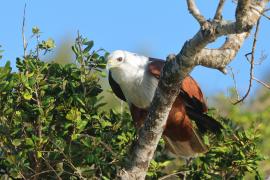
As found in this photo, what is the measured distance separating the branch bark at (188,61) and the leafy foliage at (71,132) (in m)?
0.49

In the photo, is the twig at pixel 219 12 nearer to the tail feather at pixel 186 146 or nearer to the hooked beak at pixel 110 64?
the hooked beak at pixel 110 64

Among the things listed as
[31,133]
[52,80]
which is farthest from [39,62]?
[31,133]

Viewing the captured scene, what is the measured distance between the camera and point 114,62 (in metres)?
6.89

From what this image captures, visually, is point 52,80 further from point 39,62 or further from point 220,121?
point 220,121

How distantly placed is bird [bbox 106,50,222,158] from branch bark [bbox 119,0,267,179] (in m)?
1.09

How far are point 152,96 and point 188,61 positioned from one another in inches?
79.9

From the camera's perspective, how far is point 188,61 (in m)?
4.95

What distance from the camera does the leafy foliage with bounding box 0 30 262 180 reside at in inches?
240

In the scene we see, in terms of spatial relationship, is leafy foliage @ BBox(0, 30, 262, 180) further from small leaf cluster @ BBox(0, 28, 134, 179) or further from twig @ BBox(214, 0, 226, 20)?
twig @ BBox(214, 0, 226, 20)

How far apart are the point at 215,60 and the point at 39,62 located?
6.34ft

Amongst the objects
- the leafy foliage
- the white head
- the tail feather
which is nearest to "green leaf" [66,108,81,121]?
the leafy foliage

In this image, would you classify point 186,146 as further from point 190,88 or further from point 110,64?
point 110,64

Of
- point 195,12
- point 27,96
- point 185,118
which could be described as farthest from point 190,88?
point 195,12

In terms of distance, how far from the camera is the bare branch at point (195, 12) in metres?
4.79
